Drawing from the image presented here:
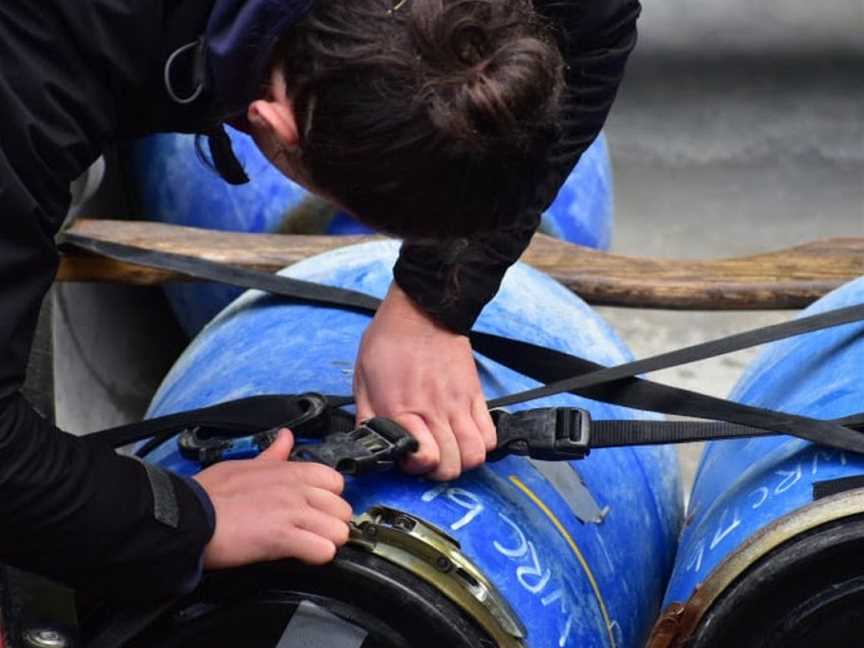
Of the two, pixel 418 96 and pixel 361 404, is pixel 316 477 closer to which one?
pixel 361 404

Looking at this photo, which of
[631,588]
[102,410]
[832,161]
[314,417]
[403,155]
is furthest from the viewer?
[832,161]

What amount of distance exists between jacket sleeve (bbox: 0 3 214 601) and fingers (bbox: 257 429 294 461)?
68 mm

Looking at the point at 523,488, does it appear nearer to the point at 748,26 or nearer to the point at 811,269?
the point at 811,269

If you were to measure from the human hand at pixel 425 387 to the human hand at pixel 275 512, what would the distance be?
0.32 ft

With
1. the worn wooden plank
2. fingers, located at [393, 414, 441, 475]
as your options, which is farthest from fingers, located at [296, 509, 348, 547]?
the worn wooden plank

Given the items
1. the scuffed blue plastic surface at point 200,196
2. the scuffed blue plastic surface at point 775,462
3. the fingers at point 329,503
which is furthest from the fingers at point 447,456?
the scuffed blue plastic surface at point 200,196

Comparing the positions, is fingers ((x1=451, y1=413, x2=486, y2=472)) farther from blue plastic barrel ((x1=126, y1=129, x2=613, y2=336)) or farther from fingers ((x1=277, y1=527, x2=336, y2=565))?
blue plastic barrel ((x1=126, y1=129, x2=613, y2=336))

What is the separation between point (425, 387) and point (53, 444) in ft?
1.07

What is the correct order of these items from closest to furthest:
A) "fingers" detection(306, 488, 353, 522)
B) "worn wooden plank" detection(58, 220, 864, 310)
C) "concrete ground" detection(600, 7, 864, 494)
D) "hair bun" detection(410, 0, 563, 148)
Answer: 1. "hair bun" detection(410, 0, 563, 148)
2. "fingers" detection(306, 488, 353, 522)
3. "worn wooden plank" detection(58, 220, 864, 310)
4. "concrete ground" detection(600, 7, 864, 494)

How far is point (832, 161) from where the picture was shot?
387 centimetres

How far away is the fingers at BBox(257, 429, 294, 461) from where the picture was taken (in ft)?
3.90

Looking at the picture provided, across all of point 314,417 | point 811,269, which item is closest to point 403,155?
point 314,417

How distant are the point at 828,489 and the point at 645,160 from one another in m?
2.84

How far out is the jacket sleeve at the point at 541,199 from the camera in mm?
1323
